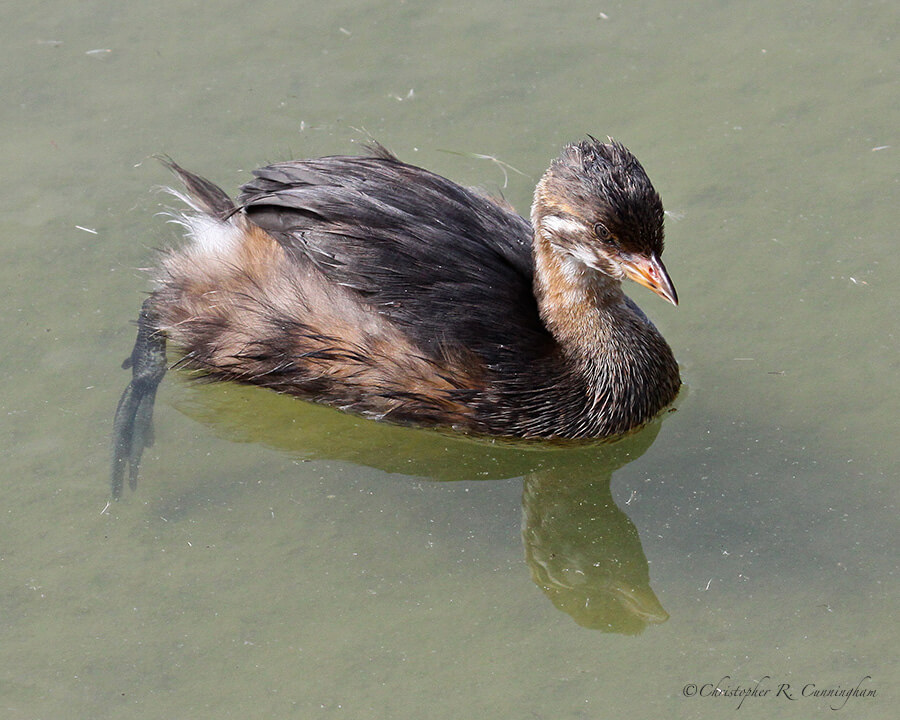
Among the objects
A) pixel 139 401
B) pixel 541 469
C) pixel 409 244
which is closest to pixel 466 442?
pixel 541 469

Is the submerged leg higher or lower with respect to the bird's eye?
lower

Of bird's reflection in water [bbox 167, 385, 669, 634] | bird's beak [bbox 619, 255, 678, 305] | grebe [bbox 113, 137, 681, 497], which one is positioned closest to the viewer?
bird's reflection in water [bbox 167, 385, 669, 634]

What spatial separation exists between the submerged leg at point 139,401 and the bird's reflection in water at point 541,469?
14cm

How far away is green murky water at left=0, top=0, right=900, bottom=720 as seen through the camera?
13.2ft

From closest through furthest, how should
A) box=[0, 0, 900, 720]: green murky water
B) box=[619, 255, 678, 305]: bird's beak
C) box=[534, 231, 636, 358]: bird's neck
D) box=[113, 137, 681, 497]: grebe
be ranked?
box=[0, 0, 900, 720]: green murky water
box=[619, 255, 678, 305]: bird's beak
box=[113, 137, 681, 497]: grebe
box=[534, 231, 636, 358]: bird's neck

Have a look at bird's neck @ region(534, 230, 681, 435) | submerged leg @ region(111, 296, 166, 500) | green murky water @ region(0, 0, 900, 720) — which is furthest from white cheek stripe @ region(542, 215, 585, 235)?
submerged leg @ region(111, 296, 166, 500)

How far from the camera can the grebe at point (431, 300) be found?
4527mm

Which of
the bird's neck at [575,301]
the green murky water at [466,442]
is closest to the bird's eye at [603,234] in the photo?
the bird's neck at [575,301]

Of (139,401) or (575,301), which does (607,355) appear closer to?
(575,301)

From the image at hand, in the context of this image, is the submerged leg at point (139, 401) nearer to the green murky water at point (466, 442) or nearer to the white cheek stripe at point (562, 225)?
the green murky water at point (466, 442)

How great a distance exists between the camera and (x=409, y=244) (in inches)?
179

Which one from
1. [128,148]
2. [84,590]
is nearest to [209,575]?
[84,590]

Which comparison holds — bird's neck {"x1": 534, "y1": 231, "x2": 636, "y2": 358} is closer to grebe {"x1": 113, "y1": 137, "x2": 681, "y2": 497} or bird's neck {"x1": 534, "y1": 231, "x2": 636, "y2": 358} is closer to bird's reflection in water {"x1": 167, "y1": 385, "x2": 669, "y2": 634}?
grebe {"x1": 113, "y1": 137, "x2": 681, "y2": 497}

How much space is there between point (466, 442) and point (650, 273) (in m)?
0.95
